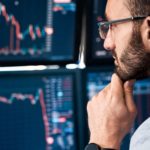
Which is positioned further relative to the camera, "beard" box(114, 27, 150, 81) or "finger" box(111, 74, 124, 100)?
"finger" box(111, 74, 124, 100)

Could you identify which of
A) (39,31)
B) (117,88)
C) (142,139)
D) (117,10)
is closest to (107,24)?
(117,10)

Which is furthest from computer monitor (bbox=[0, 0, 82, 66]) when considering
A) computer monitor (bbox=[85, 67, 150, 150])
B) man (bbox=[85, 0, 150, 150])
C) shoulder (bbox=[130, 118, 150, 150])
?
shoulder (bbox=[130, 118, 150, 150])

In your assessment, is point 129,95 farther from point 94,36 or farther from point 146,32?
point 94,36

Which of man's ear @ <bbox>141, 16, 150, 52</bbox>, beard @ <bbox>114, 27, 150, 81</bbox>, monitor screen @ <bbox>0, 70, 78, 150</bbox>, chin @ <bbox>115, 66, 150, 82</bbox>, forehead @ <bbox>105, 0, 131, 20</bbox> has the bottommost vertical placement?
monitor screen @ <bbox>0, 70, 78, 150</bbox>

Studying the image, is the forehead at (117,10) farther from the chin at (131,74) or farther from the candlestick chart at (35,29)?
the candlestick chart at (35,29)

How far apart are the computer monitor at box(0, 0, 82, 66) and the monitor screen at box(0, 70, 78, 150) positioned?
64 mm

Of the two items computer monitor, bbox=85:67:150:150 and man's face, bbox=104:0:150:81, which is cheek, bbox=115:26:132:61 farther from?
computer monitor, bbox=85:67:150:150

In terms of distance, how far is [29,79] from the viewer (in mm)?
1742

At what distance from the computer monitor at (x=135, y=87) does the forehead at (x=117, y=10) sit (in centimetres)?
52

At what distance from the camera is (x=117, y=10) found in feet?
4.15

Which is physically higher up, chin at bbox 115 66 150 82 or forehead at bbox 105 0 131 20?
forehead at bbox 105 0 131 20

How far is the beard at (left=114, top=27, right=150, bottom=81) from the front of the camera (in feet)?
4.00

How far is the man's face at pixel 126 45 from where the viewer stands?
4.02 feet

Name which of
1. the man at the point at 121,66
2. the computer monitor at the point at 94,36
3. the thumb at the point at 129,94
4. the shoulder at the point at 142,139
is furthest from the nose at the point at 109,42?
the computer monitor at the point at 94,36
